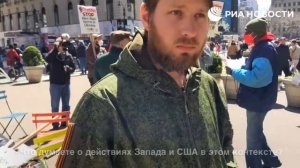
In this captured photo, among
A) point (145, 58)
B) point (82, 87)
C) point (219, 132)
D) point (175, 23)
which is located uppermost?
point (175, 23)

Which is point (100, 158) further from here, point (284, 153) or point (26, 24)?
point (26, 24)

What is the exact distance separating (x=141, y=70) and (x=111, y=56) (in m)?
3.69

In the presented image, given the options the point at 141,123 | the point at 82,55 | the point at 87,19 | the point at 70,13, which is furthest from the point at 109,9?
the point at 141,123

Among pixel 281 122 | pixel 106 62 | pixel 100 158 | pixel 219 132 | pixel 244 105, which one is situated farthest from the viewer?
pixel 281 122

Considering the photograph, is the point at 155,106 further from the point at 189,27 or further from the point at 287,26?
the point at 287,26

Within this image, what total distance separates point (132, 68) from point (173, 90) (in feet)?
0.60

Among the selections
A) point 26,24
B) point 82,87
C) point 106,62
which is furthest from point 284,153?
point 26,24

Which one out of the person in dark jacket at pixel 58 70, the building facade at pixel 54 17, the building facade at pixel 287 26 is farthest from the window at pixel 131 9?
the building facade at pixel 287 26

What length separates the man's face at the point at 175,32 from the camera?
4.81ft

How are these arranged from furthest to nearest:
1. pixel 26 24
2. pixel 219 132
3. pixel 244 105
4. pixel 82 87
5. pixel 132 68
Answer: pixel 26 24 → pixel 82 87 → pixel 244 105 → pixel 219 132 → pixel 132 68

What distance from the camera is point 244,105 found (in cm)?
433

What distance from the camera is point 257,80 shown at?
407 centimetres

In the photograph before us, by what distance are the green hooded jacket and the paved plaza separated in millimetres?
3656

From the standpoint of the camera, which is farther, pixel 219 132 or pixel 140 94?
pixel 219 132
